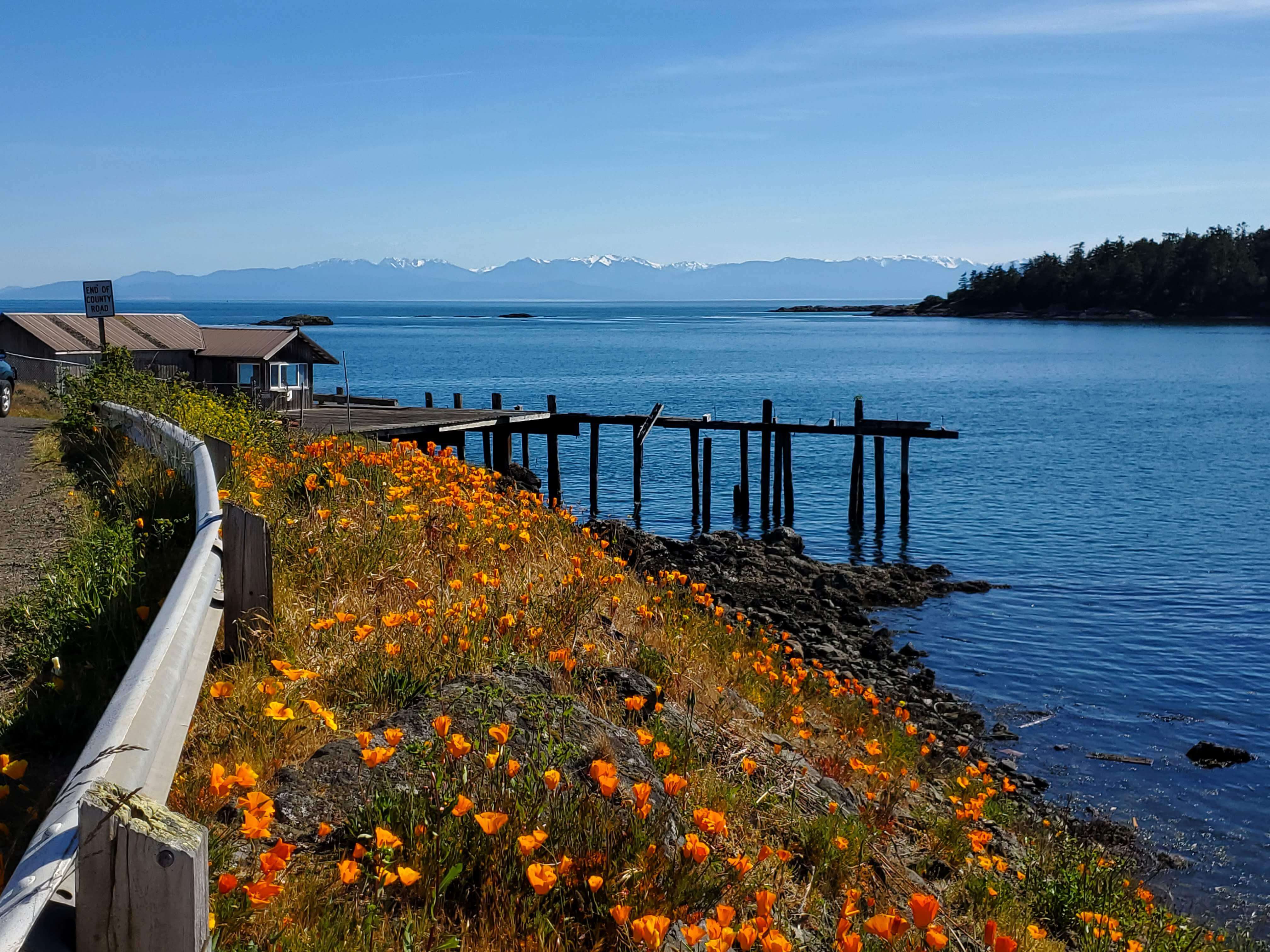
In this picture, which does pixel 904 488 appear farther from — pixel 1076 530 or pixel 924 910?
pixel 924 910

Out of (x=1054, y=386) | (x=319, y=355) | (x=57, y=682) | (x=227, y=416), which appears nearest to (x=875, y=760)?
(x=57, y=682)

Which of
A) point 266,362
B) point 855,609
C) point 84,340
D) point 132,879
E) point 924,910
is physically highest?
point 84,340

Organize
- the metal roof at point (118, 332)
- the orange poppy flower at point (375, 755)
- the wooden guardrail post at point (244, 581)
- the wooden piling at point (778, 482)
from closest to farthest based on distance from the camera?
the orange poppy flower at point (375, 755) → the wooden guardrail post at point (244, 581) → the wooden piling at point (778, 482) → the metal roof at point (118, 332)

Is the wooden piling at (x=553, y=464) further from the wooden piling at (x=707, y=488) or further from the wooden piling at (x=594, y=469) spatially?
the wooden piling at (x=707, y=488)

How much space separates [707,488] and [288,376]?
13.6 meters

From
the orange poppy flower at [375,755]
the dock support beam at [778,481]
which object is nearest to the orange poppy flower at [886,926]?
the orange poppy flower at [375,755]

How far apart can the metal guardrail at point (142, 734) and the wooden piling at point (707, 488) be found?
23010 mm

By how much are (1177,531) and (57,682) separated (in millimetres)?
26784

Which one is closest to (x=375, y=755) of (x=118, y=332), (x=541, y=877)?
(x=541, y=877)

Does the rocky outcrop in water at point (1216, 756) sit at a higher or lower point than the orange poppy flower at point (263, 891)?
lower

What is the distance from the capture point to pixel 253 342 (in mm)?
32531

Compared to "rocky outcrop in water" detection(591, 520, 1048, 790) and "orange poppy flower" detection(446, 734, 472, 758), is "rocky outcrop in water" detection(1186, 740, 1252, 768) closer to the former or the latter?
"rocky outcrop in water" detection(591, 520, 1048, 790)

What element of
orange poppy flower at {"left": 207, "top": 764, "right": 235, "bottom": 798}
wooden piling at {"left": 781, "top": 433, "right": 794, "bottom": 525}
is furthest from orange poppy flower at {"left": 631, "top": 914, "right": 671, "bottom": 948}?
wooden piling at {"left": 781, "top": 433, "right": 794, "bottom": 525}

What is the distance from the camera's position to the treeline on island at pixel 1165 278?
13575cm
